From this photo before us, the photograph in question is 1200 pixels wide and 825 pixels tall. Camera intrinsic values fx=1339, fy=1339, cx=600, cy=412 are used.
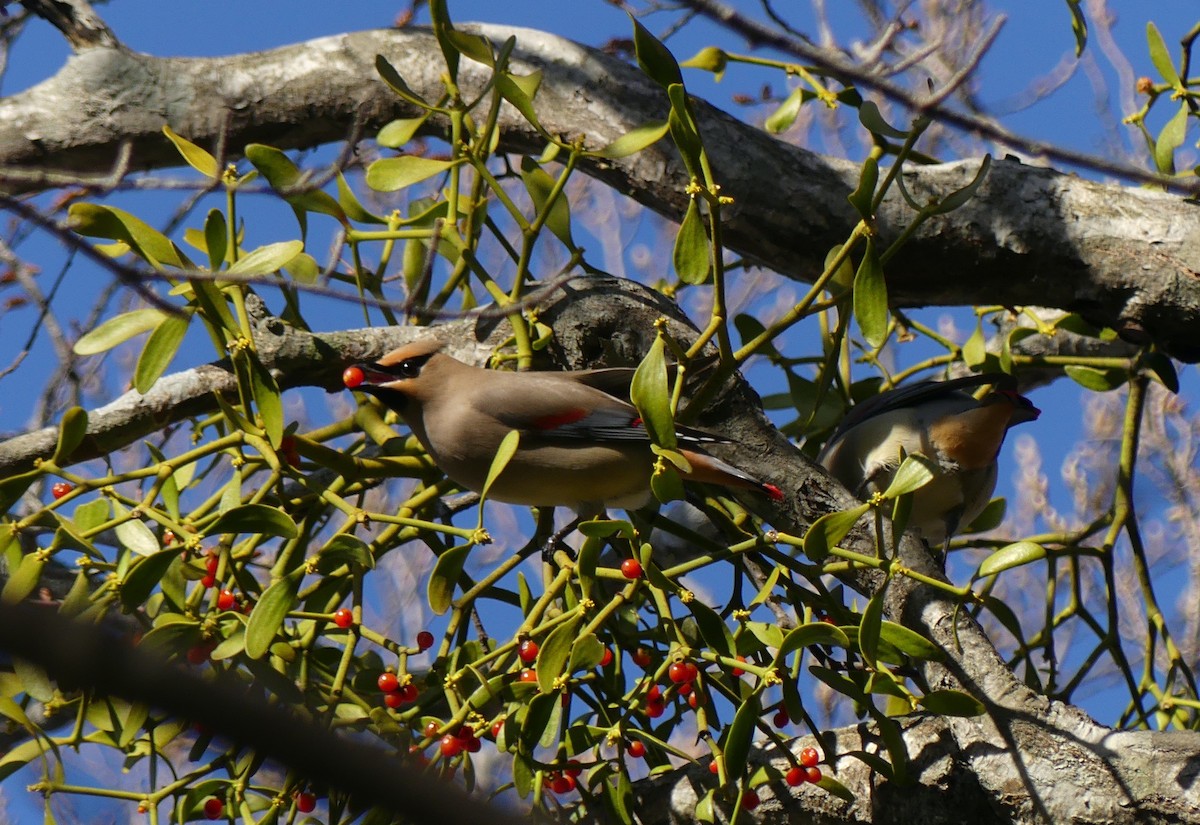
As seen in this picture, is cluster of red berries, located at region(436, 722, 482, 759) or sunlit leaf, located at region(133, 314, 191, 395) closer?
cluster of red berries, located at region(436, 722, 482, 759)

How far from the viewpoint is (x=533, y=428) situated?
2447 mm

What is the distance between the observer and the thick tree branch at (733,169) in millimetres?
2768

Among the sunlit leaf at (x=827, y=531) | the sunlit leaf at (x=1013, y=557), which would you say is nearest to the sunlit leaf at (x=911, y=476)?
the sunlit leaf at (x=827, y=531)

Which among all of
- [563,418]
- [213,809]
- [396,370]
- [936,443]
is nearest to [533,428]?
[563,418]

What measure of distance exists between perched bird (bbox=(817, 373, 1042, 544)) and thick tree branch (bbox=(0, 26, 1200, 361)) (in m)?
0.29

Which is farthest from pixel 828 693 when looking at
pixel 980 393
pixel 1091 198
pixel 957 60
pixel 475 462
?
pixel 475 462

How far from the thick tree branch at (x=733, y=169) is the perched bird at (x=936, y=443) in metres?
0.29

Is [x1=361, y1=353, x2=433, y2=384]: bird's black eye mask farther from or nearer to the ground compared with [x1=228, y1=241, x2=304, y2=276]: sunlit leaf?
farther from the ground

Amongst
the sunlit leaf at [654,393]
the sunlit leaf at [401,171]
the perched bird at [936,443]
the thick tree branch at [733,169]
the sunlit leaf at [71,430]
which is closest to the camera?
the sunlit leaf at [654,393]

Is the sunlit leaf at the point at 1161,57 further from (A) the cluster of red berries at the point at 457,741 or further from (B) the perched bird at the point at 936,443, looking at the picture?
(A) the cluster of red berries at the point at 457,741

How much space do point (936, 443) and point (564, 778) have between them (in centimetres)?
146

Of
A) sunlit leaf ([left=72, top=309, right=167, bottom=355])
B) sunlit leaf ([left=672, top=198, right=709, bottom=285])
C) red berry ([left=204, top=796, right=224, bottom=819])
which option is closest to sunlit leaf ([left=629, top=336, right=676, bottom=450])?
sunlit leaf ([left=672, top=198, right=709, bottom=285])

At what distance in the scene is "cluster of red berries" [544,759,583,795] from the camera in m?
2.01

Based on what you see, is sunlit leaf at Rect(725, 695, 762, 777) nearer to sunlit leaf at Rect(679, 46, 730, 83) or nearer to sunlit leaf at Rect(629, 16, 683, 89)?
sunlit leaf at Rect(629, 16, 683, 89)
